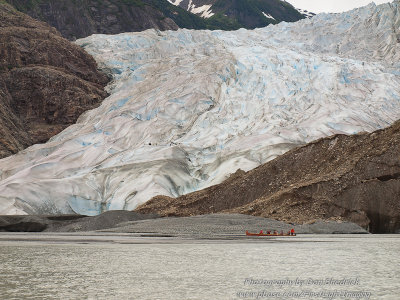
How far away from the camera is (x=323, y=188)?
90.3ft

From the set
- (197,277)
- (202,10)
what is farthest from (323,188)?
(202,10)

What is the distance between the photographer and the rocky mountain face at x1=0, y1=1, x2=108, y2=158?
58875 mm

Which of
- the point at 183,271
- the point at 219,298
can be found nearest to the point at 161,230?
the point at 183,271

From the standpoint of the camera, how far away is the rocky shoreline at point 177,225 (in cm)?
1964

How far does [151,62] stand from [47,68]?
12.8 metres

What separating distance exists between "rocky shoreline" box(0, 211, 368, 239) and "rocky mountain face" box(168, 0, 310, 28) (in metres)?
123

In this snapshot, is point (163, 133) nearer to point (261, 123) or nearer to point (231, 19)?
point (261, 123)

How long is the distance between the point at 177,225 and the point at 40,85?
148 feet

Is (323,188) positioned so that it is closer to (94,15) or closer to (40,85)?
(40,85)

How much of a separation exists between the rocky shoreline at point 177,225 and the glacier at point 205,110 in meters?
6.79

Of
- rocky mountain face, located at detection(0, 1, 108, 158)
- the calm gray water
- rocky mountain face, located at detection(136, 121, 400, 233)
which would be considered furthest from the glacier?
the calm gray water

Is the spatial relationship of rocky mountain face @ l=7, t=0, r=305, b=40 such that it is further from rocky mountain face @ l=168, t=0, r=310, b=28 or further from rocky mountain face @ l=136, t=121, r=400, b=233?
rocky mountain face @ l=136, t=121, r=400, b=233

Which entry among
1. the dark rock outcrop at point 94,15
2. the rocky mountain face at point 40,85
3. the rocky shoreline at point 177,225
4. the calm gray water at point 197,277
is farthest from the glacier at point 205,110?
the calm gray water at point 197,277

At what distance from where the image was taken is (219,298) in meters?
4.89
